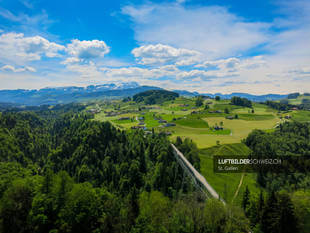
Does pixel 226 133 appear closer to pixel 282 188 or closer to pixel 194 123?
pixel 194 123

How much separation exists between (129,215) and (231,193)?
45564 mm

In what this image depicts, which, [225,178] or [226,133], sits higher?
[226,133]

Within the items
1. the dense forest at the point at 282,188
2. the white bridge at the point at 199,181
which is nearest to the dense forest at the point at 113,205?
the white bridge at the point at 199,181

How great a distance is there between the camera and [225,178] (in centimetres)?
7812

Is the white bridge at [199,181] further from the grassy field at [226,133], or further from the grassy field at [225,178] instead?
the grassy field at [226,133]

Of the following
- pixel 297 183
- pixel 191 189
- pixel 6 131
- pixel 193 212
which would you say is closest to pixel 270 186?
pixel 297 183

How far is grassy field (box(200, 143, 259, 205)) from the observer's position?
221 ft

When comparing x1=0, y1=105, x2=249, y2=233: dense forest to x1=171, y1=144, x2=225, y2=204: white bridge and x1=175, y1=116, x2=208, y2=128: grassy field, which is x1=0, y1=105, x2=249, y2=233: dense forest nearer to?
x1=171, y1=144, x2=225, y2=204: white bridge

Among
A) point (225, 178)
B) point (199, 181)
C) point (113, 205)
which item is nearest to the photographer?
point (113, 205)

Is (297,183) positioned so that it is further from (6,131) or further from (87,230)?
(6,131)

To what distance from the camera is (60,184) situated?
41.6m

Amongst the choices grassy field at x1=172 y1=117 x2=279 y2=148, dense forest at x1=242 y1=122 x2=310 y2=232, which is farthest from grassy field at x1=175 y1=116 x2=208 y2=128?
dense forest at x1=242 y1=122 x2=310 y2=232

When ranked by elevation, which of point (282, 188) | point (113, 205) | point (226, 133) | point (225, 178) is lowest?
point (282, 188)

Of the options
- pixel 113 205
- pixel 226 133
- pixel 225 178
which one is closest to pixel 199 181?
pixel 225 178
